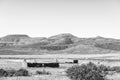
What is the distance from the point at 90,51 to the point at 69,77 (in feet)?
220

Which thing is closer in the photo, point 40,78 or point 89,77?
point 89,77

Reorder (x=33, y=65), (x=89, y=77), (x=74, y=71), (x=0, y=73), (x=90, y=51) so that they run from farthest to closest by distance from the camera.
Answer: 1. (x=90, y=51)
2. (x=33, y=65)
3. (x=0, y=73)
4. (x=74, y=71)
5. (x=89, y=77)

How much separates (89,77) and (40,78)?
4271 millimetres

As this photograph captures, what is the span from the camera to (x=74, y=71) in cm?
2198

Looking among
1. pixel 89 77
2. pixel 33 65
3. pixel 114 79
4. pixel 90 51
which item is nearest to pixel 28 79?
pixel 89 77

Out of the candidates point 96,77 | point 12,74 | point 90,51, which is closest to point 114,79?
point 96,77

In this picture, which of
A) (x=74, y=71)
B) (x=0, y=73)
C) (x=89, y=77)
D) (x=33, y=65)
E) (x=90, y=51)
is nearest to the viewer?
(x=89, y=77)

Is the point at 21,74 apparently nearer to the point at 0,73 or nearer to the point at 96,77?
the point at 0,73

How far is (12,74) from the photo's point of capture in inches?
973

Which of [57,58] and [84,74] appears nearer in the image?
[84,74]

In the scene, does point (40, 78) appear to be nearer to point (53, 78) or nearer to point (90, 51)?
point (53, 78)

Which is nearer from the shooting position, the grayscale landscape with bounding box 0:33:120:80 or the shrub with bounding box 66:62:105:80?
the shrub with bounding box 66:62:105:80

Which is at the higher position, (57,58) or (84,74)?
(57,58)

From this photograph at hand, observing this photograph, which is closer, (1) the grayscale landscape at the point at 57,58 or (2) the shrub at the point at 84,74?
(2) the shrub at the point at 84,74
